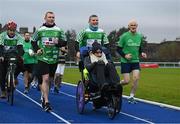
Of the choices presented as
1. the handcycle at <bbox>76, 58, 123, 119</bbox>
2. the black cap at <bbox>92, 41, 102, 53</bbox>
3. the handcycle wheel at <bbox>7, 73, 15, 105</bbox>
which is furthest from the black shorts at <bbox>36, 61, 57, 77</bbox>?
the handcycle wheel at <bbox>7, 73, 15, 105</bbox>

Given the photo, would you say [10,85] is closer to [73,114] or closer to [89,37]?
[89,37]

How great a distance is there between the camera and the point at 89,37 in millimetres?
12531

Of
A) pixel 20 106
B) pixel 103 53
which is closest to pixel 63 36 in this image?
pixel 103 53

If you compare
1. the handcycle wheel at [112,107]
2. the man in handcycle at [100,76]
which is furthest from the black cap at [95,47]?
the handcycle wheel at [112,107]

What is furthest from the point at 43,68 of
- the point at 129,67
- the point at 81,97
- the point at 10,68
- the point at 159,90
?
the point at 159,90

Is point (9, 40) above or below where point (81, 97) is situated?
above

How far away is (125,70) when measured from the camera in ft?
47.0

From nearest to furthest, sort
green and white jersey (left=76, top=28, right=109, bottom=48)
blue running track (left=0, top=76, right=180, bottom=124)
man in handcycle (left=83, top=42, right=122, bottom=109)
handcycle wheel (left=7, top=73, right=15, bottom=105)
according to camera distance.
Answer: blue running track (left=0, top=76, right=180, bottom=124) → man in handcycle (left=83, top=42, right=122, bottom=109) → green and white jersey (left=76, top=28, right=109, bottom=48) → handcycle wheel (left=7, top=73, right=15, bottom=105)

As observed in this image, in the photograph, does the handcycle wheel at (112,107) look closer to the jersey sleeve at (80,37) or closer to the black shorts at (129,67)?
the jersey sleeve at (80,37)

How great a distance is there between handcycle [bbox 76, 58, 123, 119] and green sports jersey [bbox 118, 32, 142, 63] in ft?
8.41

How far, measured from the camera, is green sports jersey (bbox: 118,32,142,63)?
1424 centimetres

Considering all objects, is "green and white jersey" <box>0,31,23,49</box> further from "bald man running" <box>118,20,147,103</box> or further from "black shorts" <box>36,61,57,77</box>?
"bald man running" <box>118,20,147,103</box>

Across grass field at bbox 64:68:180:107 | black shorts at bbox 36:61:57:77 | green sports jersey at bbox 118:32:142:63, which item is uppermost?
green sports jersey at bbox 118:32:142:63

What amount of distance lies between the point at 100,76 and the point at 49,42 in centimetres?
186
